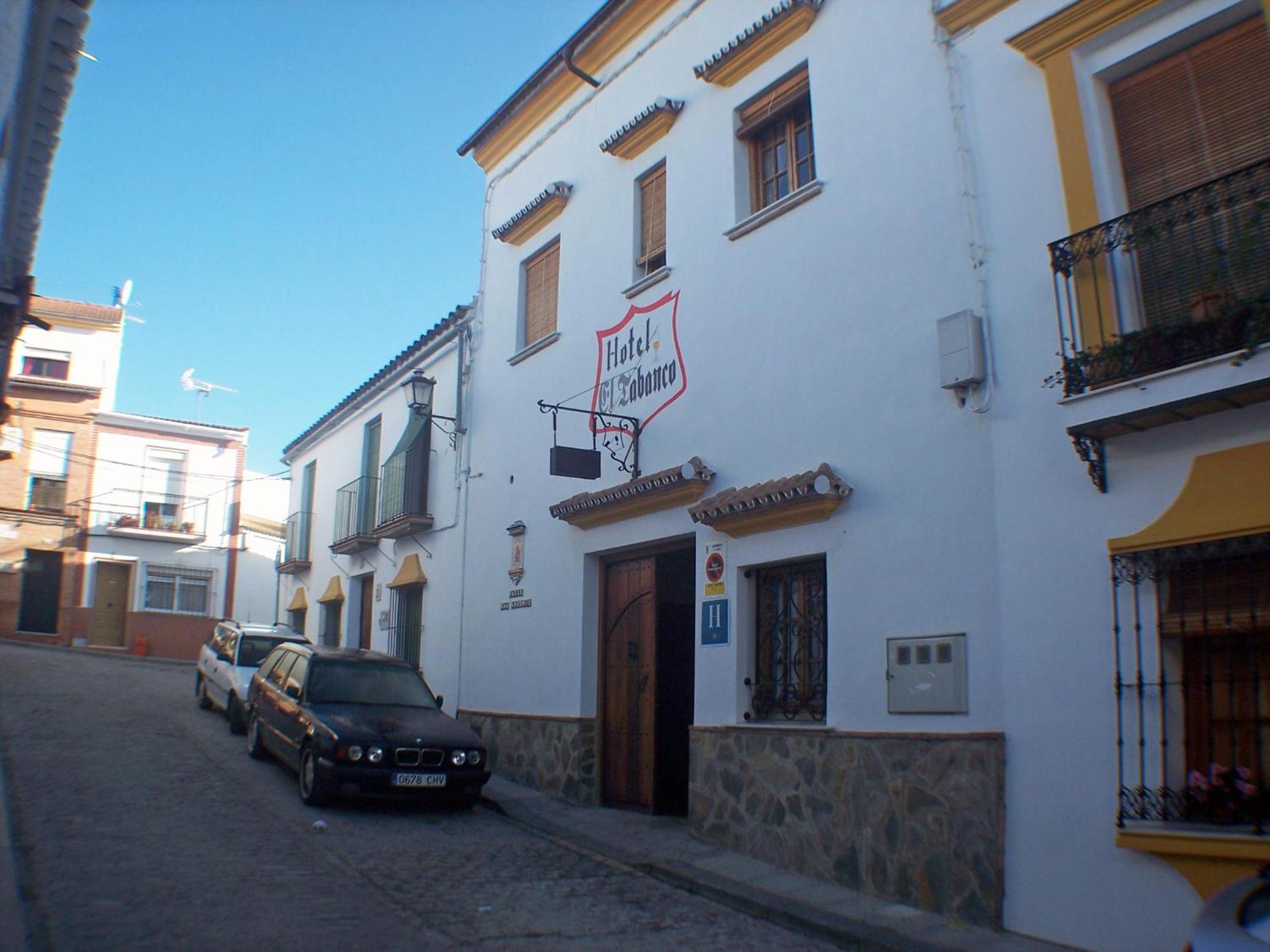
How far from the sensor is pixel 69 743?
12133mm

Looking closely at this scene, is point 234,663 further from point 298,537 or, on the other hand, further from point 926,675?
point 926,675

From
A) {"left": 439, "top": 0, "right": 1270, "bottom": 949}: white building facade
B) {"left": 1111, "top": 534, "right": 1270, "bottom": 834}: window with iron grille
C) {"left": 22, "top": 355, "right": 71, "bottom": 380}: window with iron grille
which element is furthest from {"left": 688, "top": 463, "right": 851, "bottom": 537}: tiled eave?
{"left": 22, "top": 355, "right": 71, "bottom": 380}: window with iron grille

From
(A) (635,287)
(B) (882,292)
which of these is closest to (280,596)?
(A) (635,287)

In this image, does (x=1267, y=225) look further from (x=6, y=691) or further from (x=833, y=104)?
(x=6, y=691)

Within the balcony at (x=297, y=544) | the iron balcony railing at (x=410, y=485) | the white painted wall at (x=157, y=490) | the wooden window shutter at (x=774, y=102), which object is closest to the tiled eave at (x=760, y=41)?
the wooden window shutter at (x=774, y=102)

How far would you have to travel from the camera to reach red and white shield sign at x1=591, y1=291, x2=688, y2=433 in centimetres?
1084

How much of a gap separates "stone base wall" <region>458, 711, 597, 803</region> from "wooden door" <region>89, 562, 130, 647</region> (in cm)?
2108

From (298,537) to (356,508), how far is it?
4390mm

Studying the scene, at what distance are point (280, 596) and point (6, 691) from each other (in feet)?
23.8

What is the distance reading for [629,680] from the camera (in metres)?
11.2

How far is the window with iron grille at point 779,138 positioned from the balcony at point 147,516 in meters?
25.4

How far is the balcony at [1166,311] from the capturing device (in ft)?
19.2

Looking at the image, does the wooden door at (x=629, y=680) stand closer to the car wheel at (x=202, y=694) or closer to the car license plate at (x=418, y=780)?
the car license plate at (x=418, y=780)

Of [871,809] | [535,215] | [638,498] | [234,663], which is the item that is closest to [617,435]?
[638,498]
